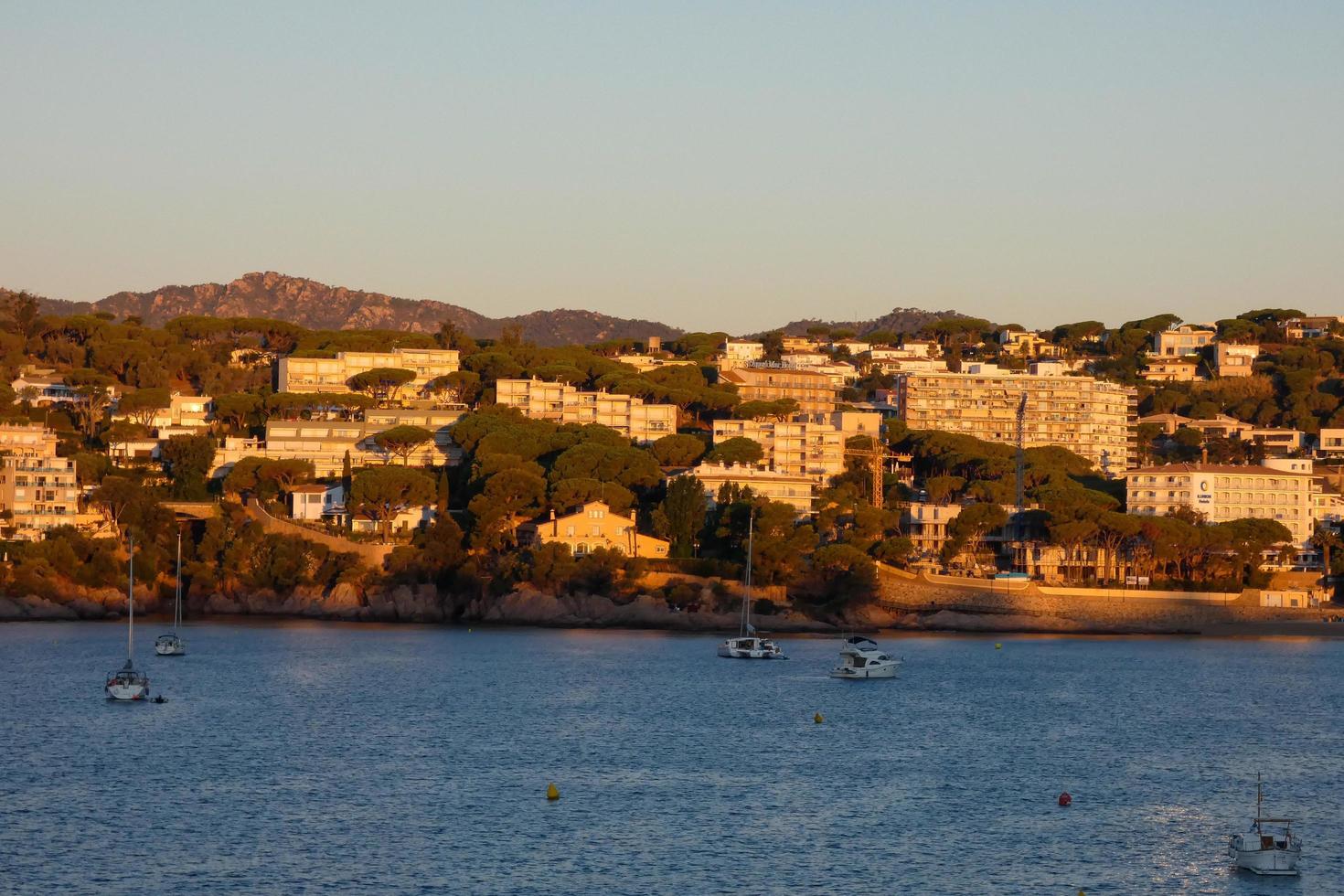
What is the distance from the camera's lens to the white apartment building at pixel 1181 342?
166750mm

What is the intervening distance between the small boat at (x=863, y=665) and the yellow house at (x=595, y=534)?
74.6 feet

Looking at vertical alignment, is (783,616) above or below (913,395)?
below

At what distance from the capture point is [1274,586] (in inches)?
3457

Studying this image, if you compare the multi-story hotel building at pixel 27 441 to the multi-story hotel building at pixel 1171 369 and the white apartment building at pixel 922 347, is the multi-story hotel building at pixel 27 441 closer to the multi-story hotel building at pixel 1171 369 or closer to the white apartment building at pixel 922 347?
the white apartment building at pixel 922 347

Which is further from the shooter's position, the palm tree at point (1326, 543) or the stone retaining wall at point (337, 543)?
the palm tree at point (1326, 543)

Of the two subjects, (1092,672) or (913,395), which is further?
(913,395)

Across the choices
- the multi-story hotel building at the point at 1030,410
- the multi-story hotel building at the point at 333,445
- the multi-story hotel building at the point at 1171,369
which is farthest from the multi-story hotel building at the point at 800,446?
the multi-story hotel building at the point at 1171,369

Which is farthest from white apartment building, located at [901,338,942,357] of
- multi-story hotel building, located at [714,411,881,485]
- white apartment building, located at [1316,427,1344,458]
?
multi-story hotel building, located at [714,411,881,485]

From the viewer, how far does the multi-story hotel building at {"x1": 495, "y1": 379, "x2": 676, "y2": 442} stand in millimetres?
117812

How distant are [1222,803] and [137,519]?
60.4 meters

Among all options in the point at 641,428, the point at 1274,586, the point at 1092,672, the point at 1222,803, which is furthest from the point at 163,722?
the point at 641,428

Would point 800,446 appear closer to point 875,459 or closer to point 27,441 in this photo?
Answer: point 875,459

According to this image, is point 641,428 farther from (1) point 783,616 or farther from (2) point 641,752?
(2) point 641,752

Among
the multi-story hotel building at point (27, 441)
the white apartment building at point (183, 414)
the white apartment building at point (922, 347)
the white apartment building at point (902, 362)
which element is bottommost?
the multi-story hotel building at point (27, 441)
